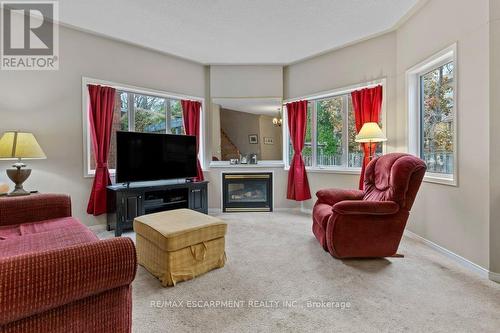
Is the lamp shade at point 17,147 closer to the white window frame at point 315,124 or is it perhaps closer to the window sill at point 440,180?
the white window frame at point 315,124

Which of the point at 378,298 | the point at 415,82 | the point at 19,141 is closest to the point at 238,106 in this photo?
the point at 415,82

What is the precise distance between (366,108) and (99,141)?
3.90 meters

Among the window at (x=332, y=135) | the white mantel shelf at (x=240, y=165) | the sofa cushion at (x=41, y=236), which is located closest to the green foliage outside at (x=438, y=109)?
the window at (x=332, y=135)

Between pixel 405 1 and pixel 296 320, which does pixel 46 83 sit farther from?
pixel 405 1

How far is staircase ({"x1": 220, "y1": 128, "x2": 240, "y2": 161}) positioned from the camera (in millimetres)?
4941

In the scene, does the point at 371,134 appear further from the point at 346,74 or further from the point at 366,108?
the point at 346,74

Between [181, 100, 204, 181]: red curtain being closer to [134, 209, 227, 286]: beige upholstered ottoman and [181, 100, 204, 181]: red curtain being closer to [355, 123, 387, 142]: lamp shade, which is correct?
[134, 209, 227, 286]: beige upholstered ottoman

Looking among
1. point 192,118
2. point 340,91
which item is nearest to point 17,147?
point 192,118

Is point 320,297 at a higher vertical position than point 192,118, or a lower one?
lower

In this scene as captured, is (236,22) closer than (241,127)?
Yes

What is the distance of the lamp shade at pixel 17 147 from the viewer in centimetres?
251

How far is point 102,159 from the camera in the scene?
3533 mm

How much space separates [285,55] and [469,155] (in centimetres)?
305

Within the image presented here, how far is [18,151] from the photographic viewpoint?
2.54 metres
